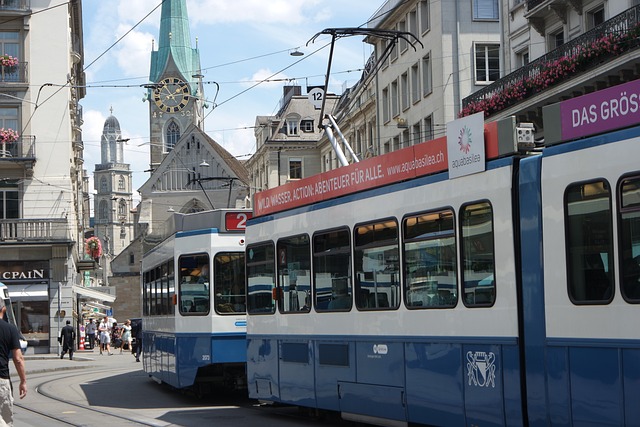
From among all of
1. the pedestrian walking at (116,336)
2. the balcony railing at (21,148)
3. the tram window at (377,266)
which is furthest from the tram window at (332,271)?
the pedestrian walking at (116,336)

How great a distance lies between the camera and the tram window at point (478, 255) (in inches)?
400

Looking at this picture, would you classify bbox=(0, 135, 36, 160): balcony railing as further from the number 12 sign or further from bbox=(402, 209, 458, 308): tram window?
bbox=(402, 209, 458, 308): tram window

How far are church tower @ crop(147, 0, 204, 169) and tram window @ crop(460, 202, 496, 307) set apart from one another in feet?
443

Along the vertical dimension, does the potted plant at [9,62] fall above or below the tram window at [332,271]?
above

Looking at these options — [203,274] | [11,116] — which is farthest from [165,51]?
[203,274]

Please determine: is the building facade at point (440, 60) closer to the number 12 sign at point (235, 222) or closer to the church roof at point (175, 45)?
the number 12 sign at point (235, 222)

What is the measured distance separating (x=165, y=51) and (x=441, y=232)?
146 metres

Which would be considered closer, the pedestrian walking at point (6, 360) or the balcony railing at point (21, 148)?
the pedestrian walking at point (6, 360)

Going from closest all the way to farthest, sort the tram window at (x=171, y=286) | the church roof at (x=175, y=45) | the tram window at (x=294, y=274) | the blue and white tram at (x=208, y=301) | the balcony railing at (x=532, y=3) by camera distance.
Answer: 1. the tram window at (x=294, y=274)
2. the blue and white tram at (x=208, y=301)
3. the tram window at (x=171, y=286)
4. the balcony railing at (x=532, y=3)
5. the church roof at (x=175, y=45)

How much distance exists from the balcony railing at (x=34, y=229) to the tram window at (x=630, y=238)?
1606 inches

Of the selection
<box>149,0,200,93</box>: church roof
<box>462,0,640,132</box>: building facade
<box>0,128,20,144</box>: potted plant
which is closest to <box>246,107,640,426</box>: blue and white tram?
<box>462,0,640,132</box>: building facade

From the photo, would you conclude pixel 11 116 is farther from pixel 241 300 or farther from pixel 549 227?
pixel 549 227

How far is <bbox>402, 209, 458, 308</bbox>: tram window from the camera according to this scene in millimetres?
10758

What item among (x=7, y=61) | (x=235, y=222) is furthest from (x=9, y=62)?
(x=235, y=222)
